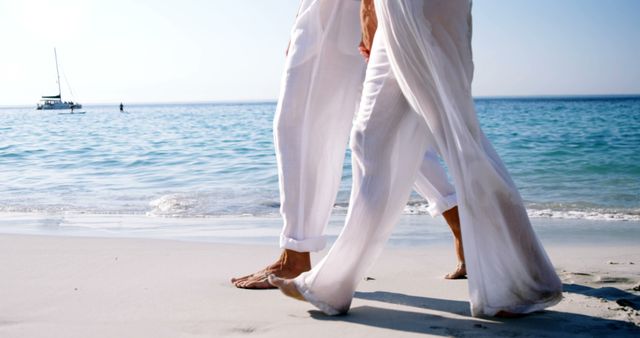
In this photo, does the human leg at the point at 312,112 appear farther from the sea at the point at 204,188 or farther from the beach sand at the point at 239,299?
the sea at the point at 204,188

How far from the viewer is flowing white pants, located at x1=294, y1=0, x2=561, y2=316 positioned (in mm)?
2146

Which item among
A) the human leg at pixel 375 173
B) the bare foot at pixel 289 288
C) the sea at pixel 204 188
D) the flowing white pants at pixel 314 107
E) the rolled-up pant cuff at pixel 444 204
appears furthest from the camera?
the sea at pixel 204 188

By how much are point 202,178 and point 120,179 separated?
45.2 inches

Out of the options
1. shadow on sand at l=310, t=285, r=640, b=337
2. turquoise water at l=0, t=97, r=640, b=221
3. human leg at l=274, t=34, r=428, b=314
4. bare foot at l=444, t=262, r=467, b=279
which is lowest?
turquoise water at l=0, t=97, r=640, b=221

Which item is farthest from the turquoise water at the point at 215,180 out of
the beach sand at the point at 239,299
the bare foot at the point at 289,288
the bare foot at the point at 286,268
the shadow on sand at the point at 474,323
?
the bare foot at the point at 289,288

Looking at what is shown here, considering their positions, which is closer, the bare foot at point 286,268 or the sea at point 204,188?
the bare foot at point 286,268

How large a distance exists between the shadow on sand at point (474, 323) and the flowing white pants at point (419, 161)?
0.06 m

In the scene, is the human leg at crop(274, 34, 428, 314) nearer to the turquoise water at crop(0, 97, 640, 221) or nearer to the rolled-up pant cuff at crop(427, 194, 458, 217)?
the rolled-up pant cuff at crop(427, 194, 458, 217)

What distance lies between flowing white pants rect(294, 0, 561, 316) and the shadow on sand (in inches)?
2.2

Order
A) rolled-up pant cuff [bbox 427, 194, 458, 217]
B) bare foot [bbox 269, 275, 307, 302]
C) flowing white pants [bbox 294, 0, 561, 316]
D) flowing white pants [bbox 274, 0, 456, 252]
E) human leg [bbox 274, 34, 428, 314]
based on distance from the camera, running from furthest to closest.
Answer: rolled-up pant cuff [bbox 427, 194, 458, 217], flowing white pants [bbox 274, 0, 456, 252], bare foot [bbox 269, 275, 307, 302], human leg [bbox 274, 34, 428, 314], flowing white pants [bbox 294, 0, 561, 316]

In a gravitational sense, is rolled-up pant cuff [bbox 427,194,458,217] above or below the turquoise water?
above

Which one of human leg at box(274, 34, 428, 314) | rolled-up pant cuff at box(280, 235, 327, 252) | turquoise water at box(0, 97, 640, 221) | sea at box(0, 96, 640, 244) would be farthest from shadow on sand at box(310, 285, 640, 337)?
turquoise water at box(0, 97, 640, 221)

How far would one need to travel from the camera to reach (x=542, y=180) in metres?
8.98

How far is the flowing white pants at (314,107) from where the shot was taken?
110 inches
